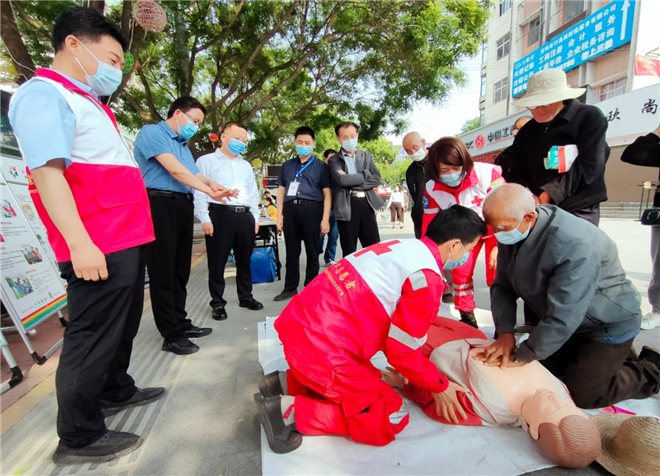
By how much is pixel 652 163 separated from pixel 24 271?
4.52 metres

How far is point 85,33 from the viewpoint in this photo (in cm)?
134

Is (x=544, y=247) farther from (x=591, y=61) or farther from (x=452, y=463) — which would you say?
(x=591, y=61)

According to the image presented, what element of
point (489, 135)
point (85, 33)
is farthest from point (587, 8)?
point (85, 33)

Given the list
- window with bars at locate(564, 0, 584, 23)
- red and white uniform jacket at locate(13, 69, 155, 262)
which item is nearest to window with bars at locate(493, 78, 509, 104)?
window with bars at locate(564, 0, 584, 23)

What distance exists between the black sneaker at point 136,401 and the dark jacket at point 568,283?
5.92 ft

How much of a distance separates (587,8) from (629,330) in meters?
17.2

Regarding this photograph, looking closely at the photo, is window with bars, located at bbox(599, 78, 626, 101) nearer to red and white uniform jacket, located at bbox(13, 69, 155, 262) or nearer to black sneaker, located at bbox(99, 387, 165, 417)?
red and white uniform jacket, located at bbox(13, 69, 155, 262)

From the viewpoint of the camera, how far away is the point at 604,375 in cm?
157

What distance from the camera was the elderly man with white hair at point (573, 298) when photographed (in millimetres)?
1434

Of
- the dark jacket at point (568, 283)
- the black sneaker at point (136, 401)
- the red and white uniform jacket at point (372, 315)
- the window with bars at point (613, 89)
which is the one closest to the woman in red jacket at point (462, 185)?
the dark jacket at point (568, 283)

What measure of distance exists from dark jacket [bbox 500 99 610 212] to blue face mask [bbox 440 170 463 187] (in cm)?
47

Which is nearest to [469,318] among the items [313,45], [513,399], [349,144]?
[513,399]

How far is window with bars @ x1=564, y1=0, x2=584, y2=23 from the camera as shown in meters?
13.8

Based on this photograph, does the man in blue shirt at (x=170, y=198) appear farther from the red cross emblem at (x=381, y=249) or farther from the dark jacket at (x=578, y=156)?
the dark jacket at (x=578, y=156)
